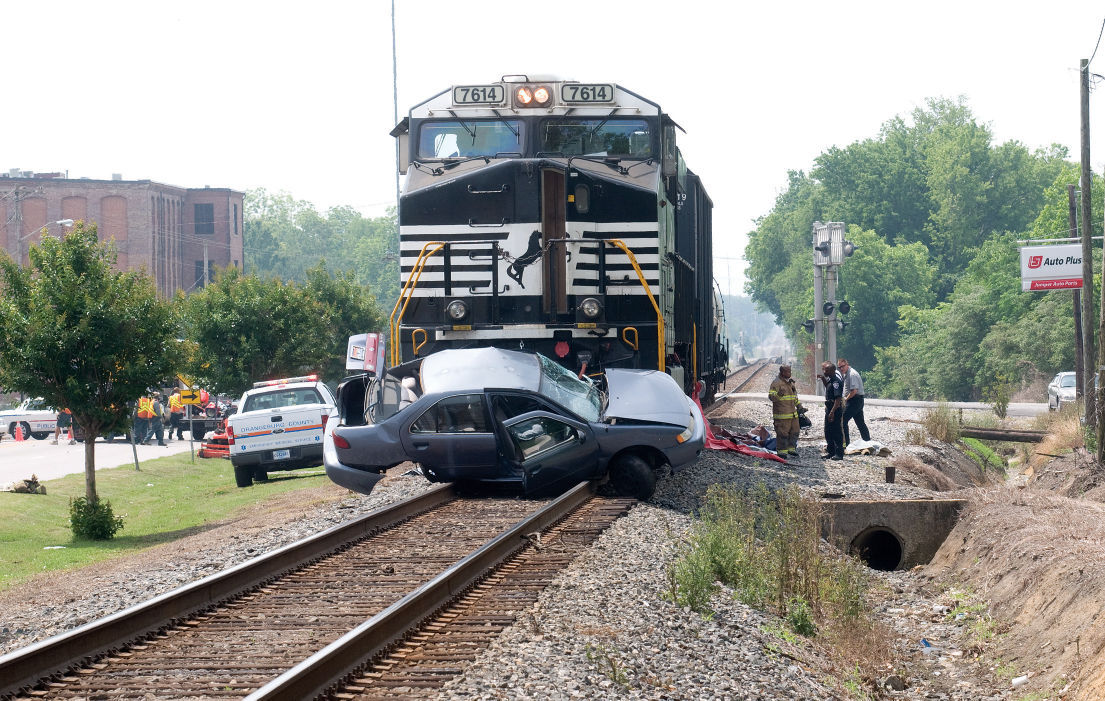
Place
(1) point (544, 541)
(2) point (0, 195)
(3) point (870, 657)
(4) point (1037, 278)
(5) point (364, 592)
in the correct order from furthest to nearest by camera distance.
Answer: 1. (2) point (0, 195)
2. (4) point (1037, 278)
3. (1) point (544, 541)
4. (3) point (870, 657)
5. (5) point (364, 592)

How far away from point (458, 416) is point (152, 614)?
589cm

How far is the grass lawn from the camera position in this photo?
→ 1427 centimetres

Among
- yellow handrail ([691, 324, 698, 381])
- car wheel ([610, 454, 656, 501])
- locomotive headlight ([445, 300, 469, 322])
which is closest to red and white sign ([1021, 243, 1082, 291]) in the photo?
yellow handrail ([691, 324, 698, 381])

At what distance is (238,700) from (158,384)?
12527 millimetres

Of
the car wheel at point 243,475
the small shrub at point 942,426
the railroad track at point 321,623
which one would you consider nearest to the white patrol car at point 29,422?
the car wheel at point 243,475

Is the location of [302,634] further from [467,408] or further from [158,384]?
[158,384]

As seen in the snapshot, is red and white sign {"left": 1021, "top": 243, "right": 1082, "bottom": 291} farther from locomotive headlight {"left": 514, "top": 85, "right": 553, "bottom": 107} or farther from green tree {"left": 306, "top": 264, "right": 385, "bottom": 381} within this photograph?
locomotive headlight {"left": 514, "top": 85, "right": 553, "bottom": 107}

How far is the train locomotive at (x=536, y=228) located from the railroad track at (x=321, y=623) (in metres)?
3.97

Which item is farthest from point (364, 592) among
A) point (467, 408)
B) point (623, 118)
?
point (623, 118)

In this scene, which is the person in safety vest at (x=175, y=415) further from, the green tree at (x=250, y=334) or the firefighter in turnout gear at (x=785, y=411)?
the firefighter in turnout gear at (x=785, y=411)

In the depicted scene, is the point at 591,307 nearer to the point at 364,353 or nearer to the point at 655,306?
the point at 655,306

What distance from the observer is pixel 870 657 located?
349 inches

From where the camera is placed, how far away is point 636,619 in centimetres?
727

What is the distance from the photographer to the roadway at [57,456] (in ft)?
86.5
